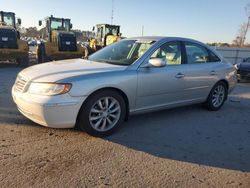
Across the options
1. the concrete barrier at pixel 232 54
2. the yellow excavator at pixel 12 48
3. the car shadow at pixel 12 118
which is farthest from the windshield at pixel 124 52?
the concrete barrier at pixel 232 54

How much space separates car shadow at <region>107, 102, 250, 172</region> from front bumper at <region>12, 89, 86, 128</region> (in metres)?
0.74

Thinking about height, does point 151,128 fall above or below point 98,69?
below

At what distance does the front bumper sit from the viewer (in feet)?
13.3

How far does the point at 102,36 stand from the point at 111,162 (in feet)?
56.5

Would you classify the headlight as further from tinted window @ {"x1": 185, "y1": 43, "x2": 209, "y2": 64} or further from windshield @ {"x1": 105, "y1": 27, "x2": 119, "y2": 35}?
windshield @ {"x1": 105, "y1": 27, "x2": 119, "y2": 35}

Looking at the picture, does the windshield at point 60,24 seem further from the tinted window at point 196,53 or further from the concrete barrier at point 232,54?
the tinted window at point 196,53

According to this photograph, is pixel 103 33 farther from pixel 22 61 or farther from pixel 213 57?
pixel 213 57

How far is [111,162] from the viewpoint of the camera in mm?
3762

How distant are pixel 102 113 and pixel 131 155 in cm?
87

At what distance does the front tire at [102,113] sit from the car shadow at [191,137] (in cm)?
18

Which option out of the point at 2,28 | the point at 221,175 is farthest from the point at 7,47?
the point at 221,175

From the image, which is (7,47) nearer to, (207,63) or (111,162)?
(207,63)

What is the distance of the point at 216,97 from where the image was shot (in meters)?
6.62

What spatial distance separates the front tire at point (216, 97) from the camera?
6.46 metres
